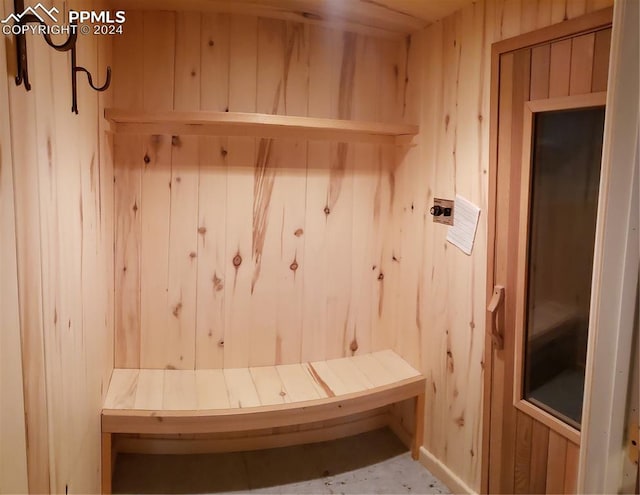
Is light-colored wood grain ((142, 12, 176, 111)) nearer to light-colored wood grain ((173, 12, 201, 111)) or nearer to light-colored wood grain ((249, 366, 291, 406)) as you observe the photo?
light-colored wood grain ((173, 12, 201, 111))

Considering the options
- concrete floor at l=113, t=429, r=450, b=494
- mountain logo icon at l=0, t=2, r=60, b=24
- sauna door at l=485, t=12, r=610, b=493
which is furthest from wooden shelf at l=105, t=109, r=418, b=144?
concrete floor at l=113, t=429, r=450, b=494

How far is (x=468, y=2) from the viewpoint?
2.08 meters

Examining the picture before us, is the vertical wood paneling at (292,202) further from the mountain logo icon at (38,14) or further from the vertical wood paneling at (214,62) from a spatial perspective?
the mountain logo icon at (38,14)

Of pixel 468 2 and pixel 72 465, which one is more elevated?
pixel 468 2

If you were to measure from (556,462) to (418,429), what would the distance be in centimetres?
86

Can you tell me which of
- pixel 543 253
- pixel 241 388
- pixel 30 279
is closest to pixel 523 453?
pixel 543 253

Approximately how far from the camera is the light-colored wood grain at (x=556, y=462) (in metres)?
1.76

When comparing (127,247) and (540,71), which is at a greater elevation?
(540,71)

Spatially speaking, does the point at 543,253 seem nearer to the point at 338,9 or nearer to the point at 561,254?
the point at 561,254

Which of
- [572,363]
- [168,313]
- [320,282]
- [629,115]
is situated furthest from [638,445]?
[168,313]

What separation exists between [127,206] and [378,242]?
1.31 m

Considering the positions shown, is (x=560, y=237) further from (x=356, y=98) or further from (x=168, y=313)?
(x=168, y=313)

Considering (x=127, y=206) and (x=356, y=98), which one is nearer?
(x=127, y=206)

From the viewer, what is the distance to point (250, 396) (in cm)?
227
